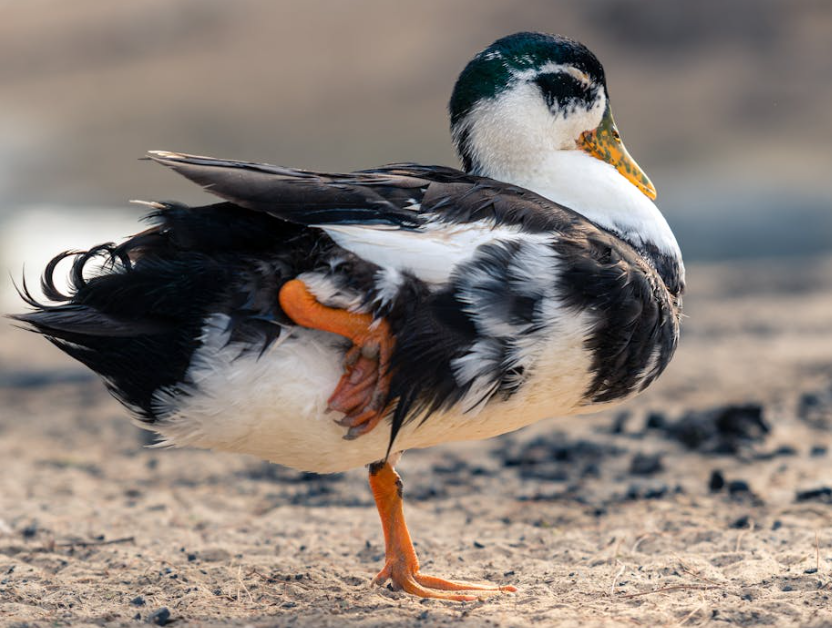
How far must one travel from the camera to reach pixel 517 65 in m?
4.11

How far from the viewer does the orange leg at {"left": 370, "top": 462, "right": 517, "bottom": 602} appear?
3.97 metres

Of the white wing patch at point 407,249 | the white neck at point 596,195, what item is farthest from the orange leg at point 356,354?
the white neck at point 596,195

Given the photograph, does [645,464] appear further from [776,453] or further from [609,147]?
[609,147]

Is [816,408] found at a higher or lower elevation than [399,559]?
higher

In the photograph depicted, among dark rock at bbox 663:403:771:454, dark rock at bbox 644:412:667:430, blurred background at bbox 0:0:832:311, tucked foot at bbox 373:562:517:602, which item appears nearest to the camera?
tucked foot at bbox 373:562:517:602

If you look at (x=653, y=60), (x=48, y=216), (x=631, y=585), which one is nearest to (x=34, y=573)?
(x=631, y=585)

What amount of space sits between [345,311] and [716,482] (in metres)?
2.67

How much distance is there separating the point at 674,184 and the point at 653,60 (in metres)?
4.85

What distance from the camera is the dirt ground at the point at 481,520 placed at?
149 inches

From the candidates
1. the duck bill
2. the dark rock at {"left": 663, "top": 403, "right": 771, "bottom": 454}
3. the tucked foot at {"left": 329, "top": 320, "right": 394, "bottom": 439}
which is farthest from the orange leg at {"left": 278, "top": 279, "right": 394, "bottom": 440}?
the dark rock at {"left": 663, "top": 403, "right": 771, "bottom": 454}

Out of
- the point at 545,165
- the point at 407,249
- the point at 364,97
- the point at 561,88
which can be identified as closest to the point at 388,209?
the point at 407,249

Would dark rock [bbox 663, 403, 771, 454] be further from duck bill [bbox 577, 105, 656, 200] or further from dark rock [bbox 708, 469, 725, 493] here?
duck bill [bbox 577, 105, 656, 200]

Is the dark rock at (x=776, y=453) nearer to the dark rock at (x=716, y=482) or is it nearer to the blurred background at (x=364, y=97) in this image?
the dark rock at (x=716, y=482)

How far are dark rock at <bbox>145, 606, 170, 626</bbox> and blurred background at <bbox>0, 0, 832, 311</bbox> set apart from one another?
33.8 ft
